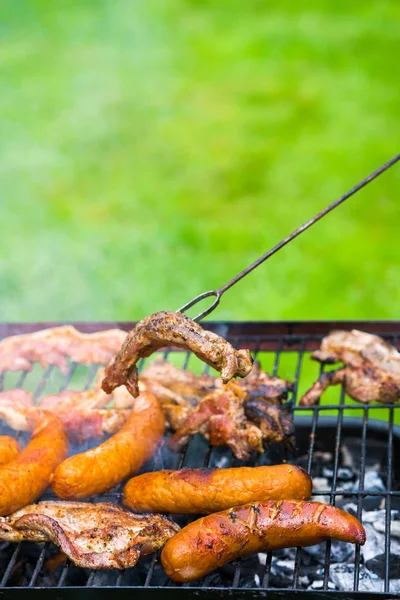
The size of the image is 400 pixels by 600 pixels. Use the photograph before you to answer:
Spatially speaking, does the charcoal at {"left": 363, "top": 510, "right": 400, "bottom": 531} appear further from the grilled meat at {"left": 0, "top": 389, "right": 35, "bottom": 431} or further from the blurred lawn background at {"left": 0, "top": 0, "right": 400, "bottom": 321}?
the blurred lawn background at {"left": 0, "top": 0, "right": 400, "bottom": 321}

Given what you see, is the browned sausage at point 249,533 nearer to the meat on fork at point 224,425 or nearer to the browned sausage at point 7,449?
the meat on fork at point 224,425

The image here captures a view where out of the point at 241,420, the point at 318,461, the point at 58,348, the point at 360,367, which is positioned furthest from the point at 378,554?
the point at 58,348

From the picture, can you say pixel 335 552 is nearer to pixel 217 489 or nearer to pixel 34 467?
pixel 217 489

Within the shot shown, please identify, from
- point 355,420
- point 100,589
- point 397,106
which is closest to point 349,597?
point 100,589

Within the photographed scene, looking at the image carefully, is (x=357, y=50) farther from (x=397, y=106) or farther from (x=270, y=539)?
(x=270, y=539)

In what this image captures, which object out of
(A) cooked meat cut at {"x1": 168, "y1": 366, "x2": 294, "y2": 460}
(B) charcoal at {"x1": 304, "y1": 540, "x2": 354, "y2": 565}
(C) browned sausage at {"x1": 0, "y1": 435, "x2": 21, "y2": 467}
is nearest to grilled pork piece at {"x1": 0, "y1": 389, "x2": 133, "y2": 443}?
(C) browned sausage at {"x1": 0, "y1": 435, "x2": 21, "y2": 467}

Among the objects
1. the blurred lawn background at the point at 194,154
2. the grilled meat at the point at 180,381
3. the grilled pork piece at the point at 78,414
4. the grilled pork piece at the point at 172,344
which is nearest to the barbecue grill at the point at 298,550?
the grilled pork piece at the point at 78,414
